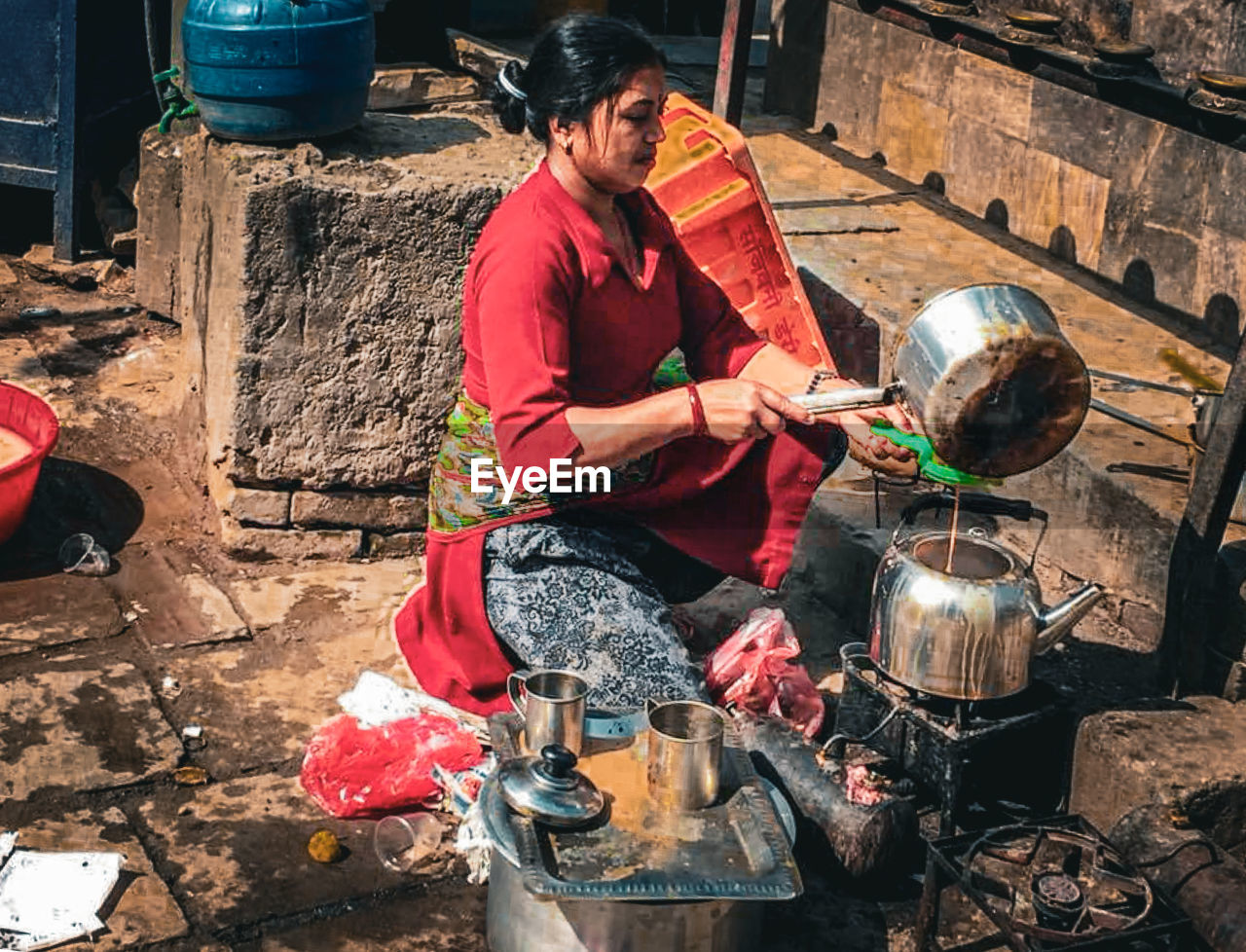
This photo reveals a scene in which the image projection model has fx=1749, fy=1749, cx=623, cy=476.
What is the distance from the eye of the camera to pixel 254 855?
13.6ft

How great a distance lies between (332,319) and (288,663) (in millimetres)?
1079

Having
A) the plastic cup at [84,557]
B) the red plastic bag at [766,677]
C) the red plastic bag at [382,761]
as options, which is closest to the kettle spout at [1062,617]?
the red plastic bag at [766,677]

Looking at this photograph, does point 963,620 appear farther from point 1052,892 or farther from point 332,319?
point 332,319

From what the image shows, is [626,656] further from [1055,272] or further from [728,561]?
[1055,272]

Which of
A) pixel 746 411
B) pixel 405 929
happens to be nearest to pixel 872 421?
pixel 746 411

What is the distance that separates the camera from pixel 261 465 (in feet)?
18.0

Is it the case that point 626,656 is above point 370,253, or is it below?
below

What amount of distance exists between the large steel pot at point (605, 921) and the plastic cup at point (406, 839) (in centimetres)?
49

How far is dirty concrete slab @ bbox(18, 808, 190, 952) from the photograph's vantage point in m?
3.81

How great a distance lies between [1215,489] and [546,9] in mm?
5942

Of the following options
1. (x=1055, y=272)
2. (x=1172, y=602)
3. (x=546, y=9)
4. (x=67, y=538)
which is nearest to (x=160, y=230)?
(x=67, y=538)

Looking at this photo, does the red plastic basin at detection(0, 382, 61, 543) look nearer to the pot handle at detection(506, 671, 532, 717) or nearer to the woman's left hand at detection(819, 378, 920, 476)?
the pot handle at detection(506, 671, 532, 717)

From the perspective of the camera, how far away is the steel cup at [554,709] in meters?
3.86

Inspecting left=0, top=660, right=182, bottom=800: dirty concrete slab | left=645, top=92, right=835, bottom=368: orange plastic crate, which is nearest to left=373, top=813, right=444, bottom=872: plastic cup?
left=0, top=660, right=182, bottom=800: dirty concrete slab
